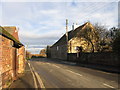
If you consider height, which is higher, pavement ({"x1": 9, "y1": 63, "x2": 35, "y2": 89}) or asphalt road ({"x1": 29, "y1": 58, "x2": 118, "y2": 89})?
pavement ({"x1": 9, "y1": 63, "x2": 35, "y2": 89})

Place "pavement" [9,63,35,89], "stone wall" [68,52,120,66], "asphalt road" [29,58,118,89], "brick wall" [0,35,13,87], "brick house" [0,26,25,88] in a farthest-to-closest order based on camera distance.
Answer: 1. "stone wall" [68,52,120,66]
2. "asphalt road" [29,58,118,89]
3. "pavement" [9,63,35,89]
4. "brick wall" [0,35,13,87]
5. "brick house" [0,26,25,88]

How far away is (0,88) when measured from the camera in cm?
661

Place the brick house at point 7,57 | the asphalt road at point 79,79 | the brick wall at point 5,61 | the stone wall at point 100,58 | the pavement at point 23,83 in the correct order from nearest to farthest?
the brick house at point 7,57, the brick wall at point 5,61, the pavement at point 23,83, the asphalt road at point 79,79, the stone wall at point 100,58

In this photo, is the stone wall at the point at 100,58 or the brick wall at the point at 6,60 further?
the stone wall at the point at 100,58

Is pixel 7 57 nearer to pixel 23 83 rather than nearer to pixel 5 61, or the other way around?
pixel 5 61

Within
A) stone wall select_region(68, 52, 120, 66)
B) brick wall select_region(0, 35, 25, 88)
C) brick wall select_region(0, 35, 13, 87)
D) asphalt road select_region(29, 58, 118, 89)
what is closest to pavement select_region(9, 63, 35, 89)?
brick wall select_region(0, 35, 25, 88)

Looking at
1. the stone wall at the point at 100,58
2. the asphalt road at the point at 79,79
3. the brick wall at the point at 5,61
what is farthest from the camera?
the stone wall at the point at 100,58

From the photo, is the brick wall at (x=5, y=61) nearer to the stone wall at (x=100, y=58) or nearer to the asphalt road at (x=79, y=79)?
the asphalt road at (x=79, y=79)

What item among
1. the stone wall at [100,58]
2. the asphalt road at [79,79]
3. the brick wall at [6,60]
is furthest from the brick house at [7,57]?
the stone wall at [100,58]

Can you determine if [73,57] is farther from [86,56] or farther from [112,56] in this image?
[112,56]

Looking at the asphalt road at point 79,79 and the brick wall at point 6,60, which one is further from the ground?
the brick wall at point 6,60

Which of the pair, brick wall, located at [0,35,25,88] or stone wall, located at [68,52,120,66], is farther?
stone wall, located at [68,52,120,66]

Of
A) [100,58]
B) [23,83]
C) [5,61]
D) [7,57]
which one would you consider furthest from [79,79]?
[100,58]

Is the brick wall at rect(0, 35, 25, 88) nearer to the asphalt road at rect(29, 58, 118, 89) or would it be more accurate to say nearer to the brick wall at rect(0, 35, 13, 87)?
the brick wall at rect(0, 35, 13, 87)
